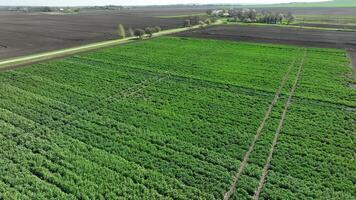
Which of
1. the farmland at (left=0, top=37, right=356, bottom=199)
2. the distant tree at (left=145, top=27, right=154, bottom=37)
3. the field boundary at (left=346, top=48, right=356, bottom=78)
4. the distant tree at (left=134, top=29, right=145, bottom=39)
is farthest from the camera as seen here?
the distant tree at (left=145, top=27, right=154, bottom=37)

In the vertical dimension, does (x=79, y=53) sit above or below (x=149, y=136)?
above

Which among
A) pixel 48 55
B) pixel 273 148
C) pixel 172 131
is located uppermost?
pixel 48 55

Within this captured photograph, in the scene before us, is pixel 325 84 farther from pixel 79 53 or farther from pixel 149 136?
pixel 79 53

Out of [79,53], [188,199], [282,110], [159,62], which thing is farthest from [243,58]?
[188,199]

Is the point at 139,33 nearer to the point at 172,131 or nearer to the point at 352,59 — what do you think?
the point at 352,59

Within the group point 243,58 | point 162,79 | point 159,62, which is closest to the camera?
point 162,79

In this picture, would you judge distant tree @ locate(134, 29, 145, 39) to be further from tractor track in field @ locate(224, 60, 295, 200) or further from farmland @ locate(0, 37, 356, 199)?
tractor track in field @ locate(224, 60, 295, 200)

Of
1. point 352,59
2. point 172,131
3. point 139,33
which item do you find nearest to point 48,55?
point 139,33

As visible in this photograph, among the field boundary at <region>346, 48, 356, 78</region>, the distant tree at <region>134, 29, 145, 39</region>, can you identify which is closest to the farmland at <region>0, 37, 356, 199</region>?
the field boundary at <region>346, 48, 356, 78</region>
